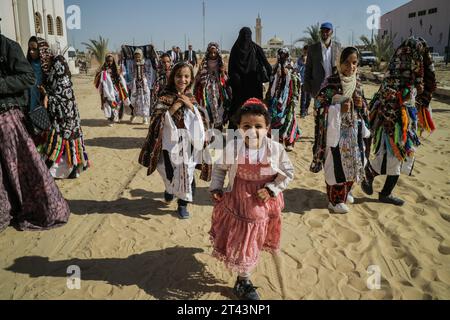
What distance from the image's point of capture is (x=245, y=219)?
8.86 ft

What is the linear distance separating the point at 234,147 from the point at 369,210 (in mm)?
2398

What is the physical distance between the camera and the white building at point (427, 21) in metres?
32.6

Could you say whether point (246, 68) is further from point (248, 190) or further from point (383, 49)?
point (383, 49)

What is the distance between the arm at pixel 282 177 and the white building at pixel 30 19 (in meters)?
19.2

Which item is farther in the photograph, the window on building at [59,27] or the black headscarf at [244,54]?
the window on building at [59,27]

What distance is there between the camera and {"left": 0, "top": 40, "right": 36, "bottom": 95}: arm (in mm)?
3352

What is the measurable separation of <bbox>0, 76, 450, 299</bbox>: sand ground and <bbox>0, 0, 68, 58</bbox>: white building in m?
17.5

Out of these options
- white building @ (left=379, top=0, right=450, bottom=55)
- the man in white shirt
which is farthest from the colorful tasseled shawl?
white building @ (left=379, top=0, right=450, bottom=55)

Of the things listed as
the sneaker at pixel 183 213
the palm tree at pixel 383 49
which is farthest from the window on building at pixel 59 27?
the sneaker at pixel 183 213

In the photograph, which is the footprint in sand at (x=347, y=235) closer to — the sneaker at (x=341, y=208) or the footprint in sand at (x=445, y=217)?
the sneaker at (x=341, y=208)

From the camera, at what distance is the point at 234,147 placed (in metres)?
2.78

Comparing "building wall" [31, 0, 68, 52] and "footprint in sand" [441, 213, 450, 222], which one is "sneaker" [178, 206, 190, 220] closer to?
"footprint in sand" [441, 213, 450, 222]

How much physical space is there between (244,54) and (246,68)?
220 mm
